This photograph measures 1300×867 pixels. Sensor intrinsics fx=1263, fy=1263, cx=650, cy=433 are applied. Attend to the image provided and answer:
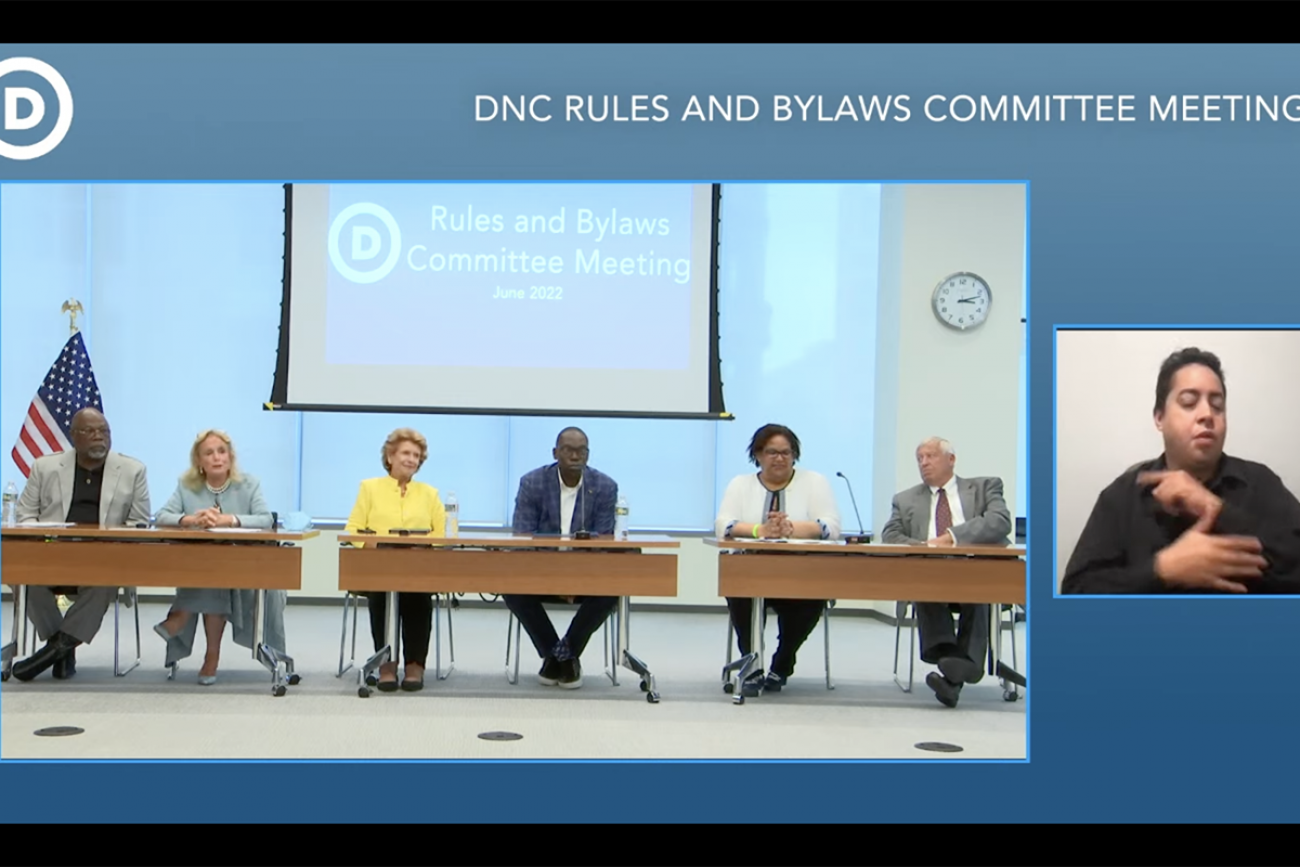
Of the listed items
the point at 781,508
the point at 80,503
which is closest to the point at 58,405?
the point at 80,503

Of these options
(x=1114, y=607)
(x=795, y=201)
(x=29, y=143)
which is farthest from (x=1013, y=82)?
(x=795, y=201)

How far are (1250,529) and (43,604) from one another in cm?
477

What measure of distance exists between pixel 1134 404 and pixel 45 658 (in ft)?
14.7

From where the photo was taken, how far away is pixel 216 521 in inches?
207

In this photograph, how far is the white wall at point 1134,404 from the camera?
3.19 meters

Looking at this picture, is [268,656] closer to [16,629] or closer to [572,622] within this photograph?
[16,629]

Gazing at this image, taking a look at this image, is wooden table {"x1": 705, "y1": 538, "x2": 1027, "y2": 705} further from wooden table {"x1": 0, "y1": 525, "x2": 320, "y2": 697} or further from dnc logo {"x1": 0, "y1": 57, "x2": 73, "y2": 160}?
dnc logo {"x1": 0, "y1": 57, "x2": 73, "y2": 160}

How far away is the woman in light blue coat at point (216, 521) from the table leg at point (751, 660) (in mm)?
1986

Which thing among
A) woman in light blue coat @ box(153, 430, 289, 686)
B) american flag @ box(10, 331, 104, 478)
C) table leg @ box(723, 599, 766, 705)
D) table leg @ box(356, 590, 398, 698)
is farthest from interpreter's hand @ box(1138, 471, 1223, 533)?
american flag @ box(10, 331, 104, 478)

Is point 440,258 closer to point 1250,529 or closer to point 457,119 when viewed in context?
point 457,119

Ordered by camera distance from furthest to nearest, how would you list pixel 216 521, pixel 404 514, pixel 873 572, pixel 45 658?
pixel 404 514, pixel 45 658, pixel 216 521, pixel 873 572

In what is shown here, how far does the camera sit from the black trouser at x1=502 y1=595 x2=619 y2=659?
18.1 ft

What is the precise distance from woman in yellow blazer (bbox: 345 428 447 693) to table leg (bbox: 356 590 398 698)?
0.28 feet

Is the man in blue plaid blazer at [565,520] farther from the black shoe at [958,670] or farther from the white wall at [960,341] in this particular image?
the white wall at [960,341]
